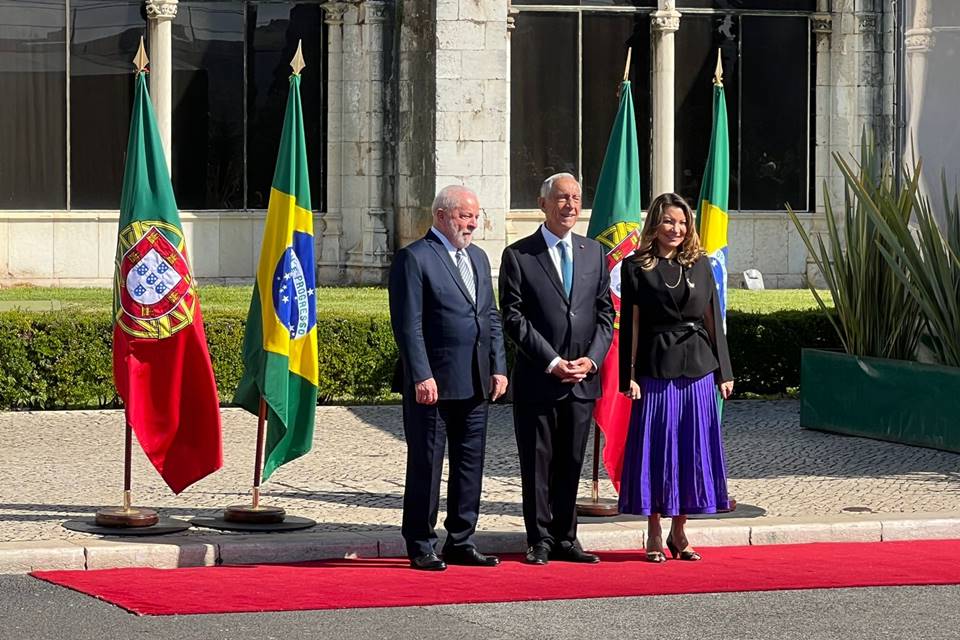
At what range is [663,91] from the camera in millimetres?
26203

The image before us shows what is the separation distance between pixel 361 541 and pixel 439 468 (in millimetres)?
588

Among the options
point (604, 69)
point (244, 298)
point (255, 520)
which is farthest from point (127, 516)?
point (604, 69)

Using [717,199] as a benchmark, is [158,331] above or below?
below

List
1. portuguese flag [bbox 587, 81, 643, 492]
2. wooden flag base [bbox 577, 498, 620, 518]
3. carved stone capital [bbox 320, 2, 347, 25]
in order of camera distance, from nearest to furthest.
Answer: wooden flag base [bbox 577, 498, 620, 518]
portuguese flag [bbox 587, 81, 643, 492]
carved stone capital [bbox 320, 2, 347, 25]

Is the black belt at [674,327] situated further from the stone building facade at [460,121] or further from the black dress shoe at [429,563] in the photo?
the stone building facade at [460,121]

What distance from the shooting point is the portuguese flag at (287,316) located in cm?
1083

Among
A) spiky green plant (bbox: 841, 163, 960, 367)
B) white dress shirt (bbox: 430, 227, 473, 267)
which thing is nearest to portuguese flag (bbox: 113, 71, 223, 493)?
white dress shirt (bbox: 430, 227, 473, 267)

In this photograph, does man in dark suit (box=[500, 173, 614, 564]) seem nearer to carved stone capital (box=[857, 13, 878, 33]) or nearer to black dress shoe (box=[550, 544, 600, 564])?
black dress shoe (box=[550, 544, 600, 564])

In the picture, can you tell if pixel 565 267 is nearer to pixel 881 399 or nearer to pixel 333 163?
pixel 881 399

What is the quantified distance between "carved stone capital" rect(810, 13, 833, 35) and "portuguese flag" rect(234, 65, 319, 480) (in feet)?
56.3

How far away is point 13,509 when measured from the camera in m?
10.7

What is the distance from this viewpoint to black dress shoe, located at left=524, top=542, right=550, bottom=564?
9.53m

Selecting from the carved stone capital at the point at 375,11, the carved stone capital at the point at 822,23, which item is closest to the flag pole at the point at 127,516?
the carved stone capital at the point at 375,11

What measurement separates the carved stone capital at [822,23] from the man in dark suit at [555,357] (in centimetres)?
1795
